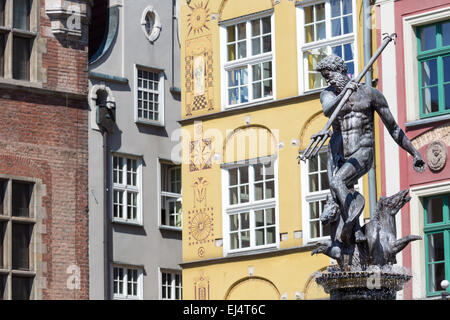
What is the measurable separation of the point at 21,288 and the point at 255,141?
595 centimetres

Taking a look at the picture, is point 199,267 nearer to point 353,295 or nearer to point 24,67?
point 24,67

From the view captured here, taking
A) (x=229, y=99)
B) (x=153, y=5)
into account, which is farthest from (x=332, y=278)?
(x=153, y=5)

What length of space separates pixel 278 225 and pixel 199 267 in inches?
88.3

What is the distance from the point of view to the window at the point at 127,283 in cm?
3418

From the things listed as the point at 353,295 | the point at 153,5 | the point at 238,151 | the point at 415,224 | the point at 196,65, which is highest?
the point at 153,5

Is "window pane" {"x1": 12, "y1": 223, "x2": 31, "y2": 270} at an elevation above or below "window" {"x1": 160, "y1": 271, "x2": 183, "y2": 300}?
above

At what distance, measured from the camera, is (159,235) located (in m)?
35.1

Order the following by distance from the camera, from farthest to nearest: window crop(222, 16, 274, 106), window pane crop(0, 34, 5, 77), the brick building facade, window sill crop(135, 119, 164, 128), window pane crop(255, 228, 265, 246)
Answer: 1. window sill crop(135, 119, 164, 128)
2. window pane crop(0, 34, 5, 77)
3. the brick building facade
4. window crop(222, 16, 274, 106)
5. window pane crop(255, 228, 265, 246)

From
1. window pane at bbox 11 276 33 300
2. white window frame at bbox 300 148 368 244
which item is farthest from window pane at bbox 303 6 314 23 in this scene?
window pane at bbox 11 276 33 300

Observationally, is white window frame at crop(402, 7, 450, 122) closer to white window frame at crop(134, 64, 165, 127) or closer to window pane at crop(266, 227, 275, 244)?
window pane at crop(266, 227, 275, 244)

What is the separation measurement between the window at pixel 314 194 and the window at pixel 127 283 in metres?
7.14

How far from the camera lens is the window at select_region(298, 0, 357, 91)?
2825cm

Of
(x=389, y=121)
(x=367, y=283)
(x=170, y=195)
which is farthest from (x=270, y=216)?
(x=367, y=283)

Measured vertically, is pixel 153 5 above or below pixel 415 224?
above
